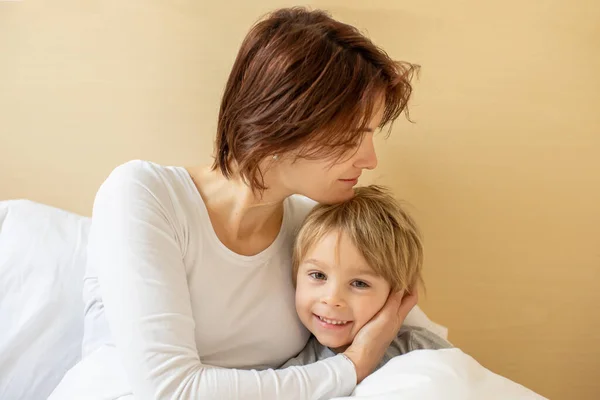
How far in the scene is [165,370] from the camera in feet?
3.22

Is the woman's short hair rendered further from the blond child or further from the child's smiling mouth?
the child's smiling mouth

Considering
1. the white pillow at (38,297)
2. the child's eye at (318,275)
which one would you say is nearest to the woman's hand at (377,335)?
the child's eye at (318,275)

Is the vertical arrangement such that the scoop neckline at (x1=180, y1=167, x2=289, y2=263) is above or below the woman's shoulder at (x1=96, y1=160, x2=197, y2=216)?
below

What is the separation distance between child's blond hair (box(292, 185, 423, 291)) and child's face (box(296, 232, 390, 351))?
2 cm

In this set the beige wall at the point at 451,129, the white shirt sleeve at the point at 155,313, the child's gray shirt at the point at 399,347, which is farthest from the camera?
the beige wall at the point at 451,129

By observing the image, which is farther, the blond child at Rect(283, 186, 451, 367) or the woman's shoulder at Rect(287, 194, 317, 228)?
the woman's shoulder at Rect(287, 194, 317, 228)

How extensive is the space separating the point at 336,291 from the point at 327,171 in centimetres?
23

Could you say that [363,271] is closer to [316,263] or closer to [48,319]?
[316,263]

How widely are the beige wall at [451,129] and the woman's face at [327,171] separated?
0.43 metres

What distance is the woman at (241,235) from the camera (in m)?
1.00

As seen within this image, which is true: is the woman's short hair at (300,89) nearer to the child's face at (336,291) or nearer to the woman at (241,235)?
the woman at (241,235)

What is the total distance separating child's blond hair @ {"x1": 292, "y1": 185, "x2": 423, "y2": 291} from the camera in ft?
3.93

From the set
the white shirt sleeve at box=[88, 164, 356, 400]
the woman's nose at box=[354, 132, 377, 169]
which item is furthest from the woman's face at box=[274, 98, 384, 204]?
the white shirt sleeve at box=[88, 164, 356, 400]

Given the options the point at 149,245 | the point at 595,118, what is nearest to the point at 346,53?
the point at 149,245
